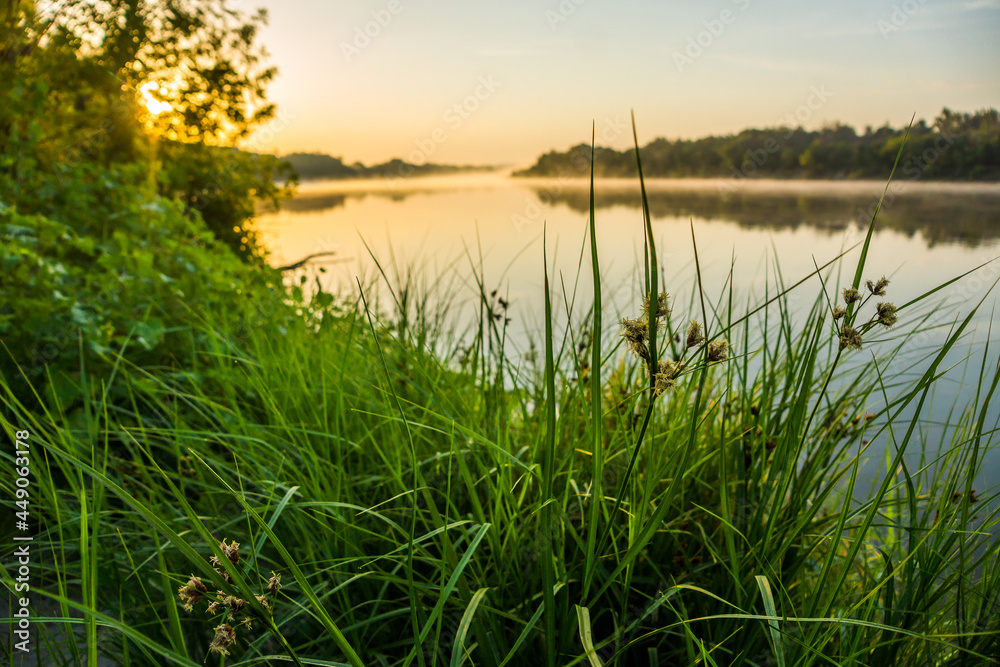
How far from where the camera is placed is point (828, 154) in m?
3.66

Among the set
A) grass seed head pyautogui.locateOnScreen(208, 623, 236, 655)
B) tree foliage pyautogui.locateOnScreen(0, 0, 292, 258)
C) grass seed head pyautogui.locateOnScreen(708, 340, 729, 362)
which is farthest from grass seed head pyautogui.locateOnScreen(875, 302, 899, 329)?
tree foliage pyautogui.locateOnScreen(0, 0, 292, 258)

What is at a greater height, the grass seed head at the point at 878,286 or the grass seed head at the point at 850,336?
the grass seed head at the point at 878,286

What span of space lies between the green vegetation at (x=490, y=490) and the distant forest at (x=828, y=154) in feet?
1.94

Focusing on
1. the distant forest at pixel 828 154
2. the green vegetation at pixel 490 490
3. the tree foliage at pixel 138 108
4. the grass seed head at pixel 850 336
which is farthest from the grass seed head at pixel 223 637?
the tree foliage at pixel 138 108

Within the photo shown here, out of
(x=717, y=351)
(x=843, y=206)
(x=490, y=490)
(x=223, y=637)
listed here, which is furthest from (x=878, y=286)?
(x=843, y=206)

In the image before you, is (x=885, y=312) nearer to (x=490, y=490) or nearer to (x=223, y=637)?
(x=490, y=490)

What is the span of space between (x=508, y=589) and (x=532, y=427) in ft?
1.42

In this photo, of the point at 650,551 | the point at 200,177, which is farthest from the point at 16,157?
the point at 200,177

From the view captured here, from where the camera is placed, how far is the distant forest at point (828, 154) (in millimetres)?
2551

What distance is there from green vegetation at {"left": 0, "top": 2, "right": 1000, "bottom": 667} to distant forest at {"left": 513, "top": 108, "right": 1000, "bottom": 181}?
1.94 ft

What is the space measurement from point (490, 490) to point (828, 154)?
3.67 meters

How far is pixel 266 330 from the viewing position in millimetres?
2250

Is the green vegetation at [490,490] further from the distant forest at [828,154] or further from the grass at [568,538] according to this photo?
the distant forest at [828,154]

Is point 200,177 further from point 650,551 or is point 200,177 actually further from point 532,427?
point 650,551
